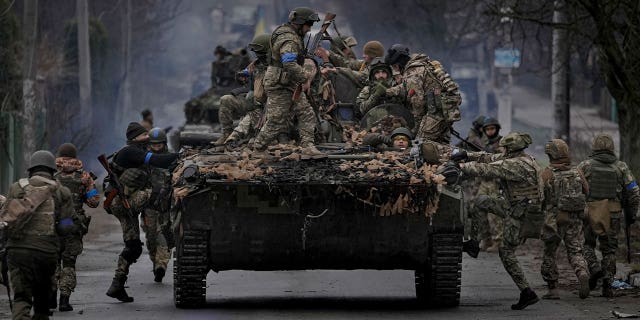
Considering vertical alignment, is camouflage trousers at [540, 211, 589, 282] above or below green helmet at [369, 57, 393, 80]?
below

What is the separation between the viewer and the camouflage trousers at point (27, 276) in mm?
12047

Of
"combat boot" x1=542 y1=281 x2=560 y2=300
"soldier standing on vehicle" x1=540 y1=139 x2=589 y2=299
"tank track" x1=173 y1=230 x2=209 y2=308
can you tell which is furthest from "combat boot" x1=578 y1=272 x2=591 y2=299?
Result: "tank track" x1=173 y1=230 x2=209 y2=308

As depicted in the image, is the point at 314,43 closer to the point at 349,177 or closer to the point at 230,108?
the point at 230,108

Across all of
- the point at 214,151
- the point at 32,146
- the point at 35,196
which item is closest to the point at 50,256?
the point at 35,196

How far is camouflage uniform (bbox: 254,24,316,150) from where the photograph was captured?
1497 cm

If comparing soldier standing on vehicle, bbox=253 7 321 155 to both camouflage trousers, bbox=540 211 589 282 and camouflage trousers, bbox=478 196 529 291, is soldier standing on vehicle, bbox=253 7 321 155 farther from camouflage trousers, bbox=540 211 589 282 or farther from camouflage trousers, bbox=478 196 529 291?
camouflage trousers, bbox=540 211 589 282

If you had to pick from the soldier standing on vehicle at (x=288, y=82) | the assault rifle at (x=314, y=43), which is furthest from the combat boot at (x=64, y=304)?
the assault rifle at (x=314, y=43)

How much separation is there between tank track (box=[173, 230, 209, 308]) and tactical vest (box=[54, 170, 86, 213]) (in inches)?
47.7

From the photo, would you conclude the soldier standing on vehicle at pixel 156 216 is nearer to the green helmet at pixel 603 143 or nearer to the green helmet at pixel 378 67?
the green helmet at pixel 378 67

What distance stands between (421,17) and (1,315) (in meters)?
48.2

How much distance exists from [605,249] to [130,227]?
4657mm

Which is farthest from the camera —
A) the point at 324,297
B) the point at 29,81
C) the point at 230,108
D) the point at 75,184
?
the point at 29,81

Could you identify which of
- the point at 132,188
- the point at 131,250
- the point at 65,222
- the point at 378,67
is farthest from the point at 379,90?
the point at 65,222

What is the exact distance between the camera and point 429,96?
53.6 ft
